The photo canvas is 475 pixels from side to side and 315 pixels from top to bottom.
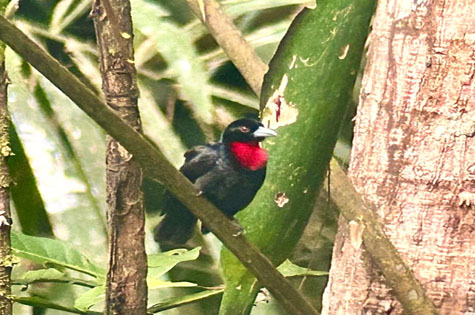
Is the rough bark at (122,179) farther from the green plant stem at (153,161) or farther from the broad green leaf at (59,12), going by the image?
the broad green leaf at (59,12)

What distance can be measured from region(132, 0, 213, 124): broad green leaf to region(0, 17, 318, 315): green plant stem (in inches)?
26.5

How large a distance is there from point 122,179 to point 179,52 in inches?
24.4

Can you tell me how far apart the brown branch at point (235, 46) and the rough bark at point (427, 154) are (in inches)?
6.6

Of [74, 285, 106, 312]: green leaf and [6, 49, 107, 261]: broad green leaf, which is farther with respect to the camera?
[6, 49, 107, 261]: broad green leaf

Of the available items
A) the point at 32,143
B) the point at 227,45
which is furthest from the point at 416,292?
the point at 32,143

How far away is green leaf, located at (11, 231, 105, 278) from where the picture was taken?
1.08m

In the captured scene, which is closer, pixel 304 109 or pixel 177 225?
pixel 304 109

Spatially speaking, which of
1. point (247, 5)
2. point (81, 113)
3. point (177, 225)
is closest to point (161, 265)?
point (177, 225)

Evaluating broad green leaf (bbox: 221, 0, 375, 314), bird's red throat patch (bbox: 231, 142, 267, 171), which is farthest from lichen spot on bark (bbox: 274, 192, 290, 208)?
bird's red throat patch (bbox: 231, 142, 267, 171)

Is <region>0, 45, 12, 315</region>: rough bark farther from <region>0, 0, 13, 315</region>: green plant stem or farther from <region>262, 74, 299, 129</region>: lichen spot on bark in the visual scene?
<region>262, 74, 299, 129</region>: lichen spot on bark

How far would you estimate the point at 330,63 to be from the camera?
2.51 feet

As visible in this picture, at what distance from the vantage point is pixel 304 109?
77 centimetres

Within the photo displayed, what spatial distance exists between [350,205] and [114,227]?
0.22 m

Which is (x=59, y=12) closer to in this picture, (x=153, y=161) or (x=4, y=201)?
(x=4, y=201)
